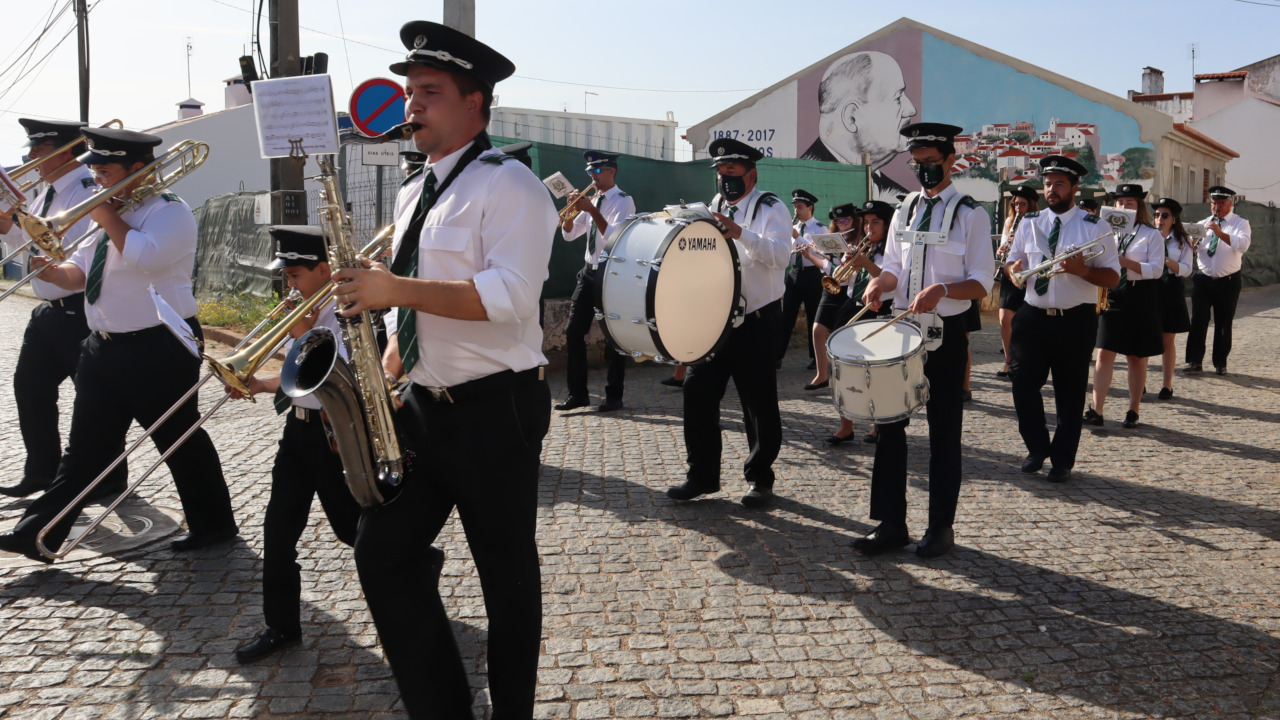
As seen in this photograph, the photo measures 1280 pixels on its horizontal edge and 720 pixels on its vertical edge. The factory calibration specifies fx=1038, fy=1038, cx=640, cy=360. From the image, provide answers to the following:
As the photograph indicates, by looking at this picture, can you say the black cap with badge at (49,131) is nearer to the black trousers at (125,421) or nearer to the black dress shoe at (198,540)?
the black trousers at (125,421)

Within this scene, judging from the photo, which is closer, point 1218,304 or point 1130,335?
point 1130,335

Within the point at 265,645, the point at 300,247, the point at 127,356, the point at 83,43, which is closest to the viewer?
the point at 265,645

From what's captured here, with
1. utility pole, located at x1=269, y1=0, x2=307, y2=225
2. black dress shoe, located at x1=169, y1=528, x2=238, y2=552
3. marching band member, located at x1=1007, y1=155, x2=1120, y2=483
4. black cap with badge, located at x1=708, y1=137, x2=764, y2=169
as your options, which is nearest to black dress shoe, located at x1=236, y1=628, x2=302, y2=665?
black dress shoe, located at x1=169, y1=528, x2=238, y2=552

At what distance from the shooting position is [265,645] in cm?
398

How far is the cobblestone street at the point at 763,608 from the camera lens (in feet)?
12.1

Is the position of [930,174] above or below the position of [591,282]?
above

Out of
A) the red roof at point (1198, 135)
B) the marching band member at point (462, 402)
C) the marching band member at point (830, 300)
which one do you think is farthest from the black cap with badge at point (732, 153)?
the red roof at point (1198, 135)

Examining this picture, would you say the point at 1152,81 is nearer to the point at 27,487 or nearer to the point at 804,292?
the point at 804,292

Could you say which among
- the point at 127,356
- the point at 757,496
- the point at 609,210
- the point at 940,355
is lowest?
the point at 757,496

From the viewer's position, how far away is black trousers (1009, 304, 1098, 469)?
693cm

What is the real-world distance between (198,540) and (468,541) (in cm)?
284

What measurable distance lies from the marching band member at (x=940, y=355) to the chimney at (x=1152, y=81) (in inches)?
1892

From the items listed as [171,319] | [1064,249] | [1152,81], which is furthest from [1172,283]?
[1152,81]

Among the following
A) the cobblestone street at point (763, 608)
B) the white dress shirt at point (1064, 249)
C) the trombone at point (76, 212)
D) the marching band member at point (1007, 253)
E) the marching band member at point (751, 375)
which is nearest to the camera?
the cobblestone street at point (763, 608)
